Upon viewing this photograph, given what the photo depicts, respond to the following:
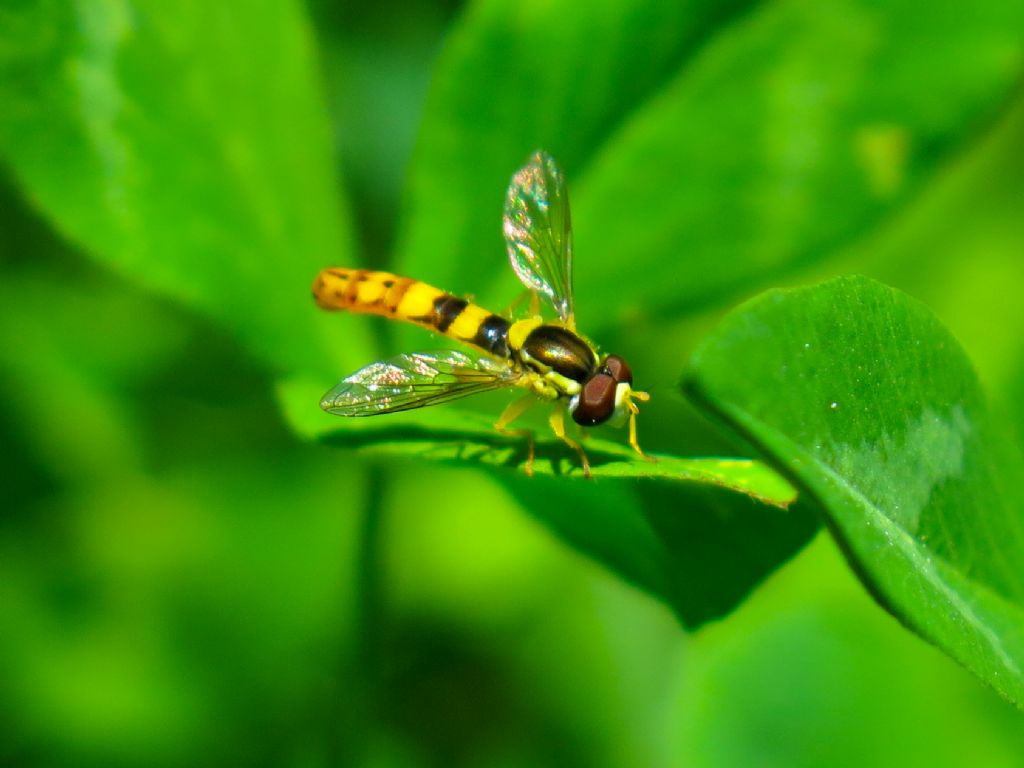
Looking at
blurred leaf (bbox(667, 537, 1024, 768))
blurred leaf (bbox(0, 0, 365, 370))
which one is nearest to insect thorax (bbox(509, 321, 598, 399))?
blurred leaf (bbox(0, 0, 365, 370))

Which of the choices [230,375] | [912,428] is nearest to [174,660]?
[230,375]

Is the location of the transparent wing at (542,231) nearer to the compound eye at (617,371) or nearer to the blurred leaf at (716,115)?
the blurred leaf at (716,115)

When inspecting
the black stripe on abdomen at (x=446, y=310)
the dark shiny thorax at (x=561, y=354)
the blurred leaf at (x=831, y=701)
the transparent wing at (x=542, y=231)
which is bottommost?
the blurred leaf at (x=831, y=701)

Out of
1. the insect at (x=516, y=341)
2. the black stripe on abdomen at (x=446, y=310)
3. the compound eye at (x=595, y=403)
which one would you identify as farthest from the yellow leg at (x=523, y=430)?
the black stripe on abdomen at (x=446, y=310)

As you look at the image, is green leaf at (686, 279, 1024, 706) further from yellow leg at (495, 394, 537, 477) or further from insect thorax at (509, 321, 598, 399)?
insect thorax at (509, 321, 598, 399)

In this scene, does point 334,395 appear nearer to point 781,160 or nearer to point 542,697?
point 781,160

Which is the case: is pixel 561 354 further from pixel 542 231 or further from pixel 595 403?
pixel 542 231
